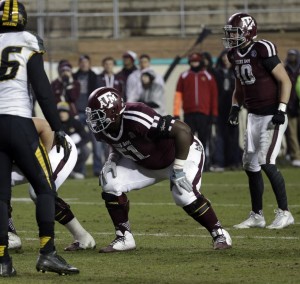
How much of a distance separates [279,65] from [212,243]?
2.13 metres

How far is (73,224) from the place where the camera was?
8891mm

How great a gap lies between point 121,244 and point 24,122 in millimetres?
1799

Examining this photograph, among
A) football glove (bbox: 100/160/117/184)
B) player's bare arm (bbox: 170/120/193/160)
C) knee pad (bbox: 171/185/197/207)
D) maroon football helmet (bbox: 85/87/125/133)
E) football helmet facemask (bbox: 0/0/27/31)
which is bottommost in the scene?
knee pad (bbox: 171/185/197/207)

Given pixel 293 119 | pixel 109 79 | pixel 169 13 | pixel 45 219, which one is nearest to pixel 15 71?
pixel 45 219

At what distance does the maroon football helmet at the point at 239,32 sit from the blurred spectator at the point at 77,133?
703 centimetres

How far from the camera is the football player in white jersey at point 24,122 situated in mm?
7355

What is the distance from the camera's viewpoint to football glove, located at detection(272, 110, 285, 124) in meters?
10.2

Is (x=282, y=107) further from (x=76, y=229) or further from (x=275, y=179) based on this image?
(x=76, y=229)

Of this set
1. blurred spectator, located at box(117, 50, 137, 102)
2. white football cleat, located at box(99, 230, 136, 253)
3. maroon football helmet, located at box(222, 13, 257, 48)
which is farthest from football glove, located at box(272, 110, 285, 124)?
blurred spectator, located at box(117, 50, 137, 102)

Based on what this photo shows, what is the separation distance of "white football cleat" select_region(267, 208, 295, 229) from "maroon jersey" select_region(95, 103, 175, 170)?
75.8 inches

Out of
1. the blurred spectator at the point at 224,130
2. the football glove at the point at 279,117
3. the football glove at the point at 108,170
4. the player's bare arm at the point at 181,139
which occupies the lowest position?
the blurred spectator at the point at 224,130

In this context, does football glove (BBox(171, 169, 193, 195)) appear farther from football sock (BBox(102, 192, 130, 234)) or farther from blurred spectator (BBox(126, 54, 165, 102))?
blurred spectator (BBox(126, 54, 165, 102))

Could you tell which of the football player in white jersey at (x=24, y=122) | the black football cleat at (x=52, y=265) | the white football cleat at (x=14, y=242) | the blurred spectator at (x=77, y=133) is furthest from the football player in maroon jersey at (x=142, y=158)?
the blurred spectator at (x=77, y=133)

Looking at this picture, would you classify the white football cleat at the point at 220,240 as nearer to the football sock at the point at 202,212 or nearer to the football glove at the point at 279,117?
the football sock at the point at 202,212
